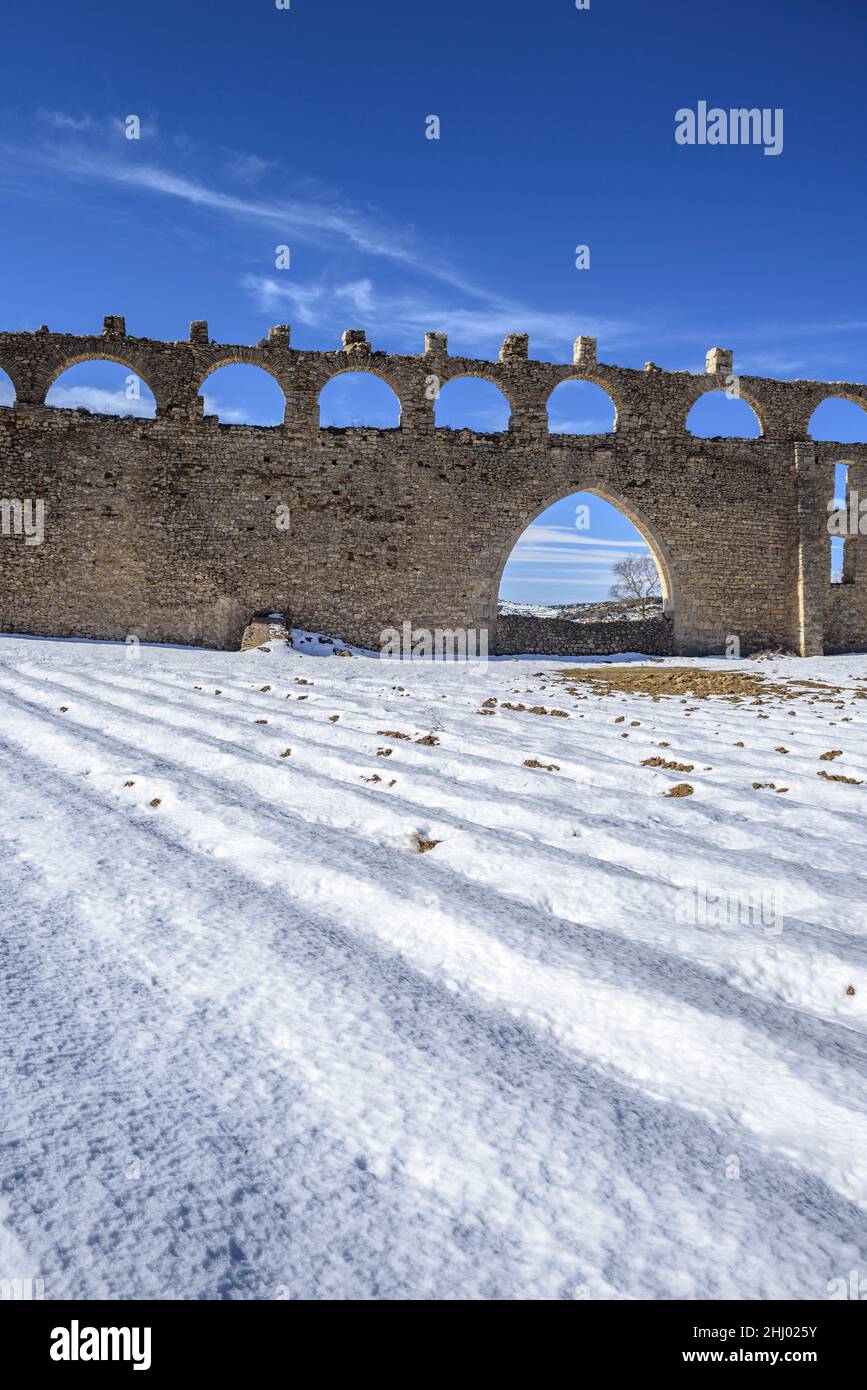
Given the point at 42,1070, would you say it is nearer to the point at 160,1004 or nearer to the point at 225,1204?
the point at 160,1004

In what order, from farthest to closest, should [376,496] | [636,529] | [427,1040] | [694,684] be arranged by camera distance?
[636,529] < [376,496] < [694,684] < [427,1040]

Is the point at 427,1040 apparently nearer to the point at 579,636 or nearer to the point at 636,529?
the point at 579,636

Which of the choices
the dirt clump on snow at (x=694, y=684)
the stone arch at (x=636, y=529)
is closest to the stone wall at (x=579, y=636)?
the stone arch at (x=636, y=529)

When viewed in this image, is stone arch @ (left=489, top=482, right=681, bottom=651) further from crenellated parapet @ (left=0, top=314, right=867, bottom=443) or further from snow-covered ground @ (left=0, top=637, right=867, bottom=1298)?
snow-covered ground @ (left=0, top=637, right=867, bottom=1298)

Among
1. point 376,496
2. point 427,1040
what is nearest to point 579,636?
point 376,496

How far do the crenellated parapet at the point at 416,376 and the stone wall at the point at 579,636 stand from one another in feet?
12.0

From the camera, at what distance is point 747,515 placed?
17.4m

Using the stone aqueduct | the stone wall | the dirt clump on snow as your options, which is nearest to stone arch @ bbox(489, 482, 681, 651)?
the stone aqueduct

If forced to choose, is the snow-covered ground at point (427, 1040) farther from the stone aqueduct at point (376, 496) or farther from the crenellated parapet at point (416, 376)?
the crenellated parapet at point (416, 376)

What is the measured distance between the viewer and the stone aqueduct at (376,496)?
14250mm

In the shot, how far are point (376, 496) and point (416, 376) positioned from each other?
240cm

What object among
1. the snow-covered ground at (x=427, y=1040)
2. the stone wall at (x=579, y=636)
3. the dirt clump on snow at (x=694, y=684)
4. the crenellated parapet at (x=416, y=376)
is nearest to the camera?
the snow-covered ground at (x=427, y=1040)

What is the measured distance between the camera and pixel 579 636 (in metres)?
16.7
